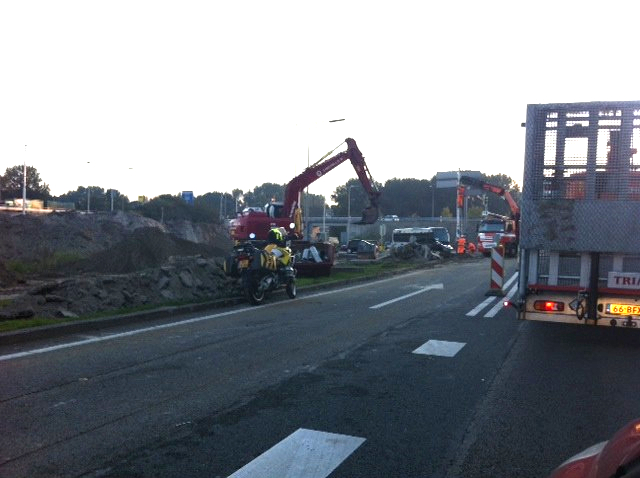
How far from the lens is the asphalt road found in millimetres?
5625

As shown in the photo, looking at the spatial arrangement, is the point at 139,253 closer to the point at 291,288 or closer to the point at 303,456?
the point at 291,288

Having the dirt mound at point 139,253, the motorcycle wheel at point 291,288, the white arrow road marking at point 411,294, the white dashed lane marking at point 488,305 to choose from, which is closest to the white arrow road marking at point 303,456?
the white dashed lane marking at point 488,305

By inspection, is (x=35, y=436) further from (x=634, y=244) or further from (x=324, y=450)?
(x=634, y=244)

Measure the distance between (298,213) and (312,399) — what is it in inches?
761

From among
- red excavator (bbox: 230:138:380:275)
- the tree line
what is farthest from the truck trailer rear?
the tree line

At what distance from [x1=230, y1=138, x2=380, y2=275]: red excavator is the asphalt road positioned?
40.4ft

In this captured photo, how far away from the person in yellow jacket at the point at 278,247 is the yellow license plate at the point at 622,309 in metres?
8.77

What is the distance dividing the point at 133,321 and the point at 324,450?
26.6 ft

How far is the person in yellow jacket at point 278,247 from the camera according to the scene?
17.3 metres

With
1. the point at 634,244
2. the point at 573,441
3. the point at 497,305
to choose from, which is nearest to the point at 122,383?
the point at 573,441

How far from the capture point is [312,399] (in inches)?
295

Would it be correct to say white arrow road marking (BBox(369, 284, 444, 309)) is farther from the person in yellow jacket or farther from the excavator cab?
the excavator cab

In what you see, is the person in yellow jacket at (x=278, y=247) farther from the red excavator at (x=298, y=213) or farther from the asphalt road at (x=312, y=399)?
the red excavator at (x=298, y=213)

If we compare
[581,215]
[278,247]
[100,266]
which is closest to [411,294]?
[278,247]
